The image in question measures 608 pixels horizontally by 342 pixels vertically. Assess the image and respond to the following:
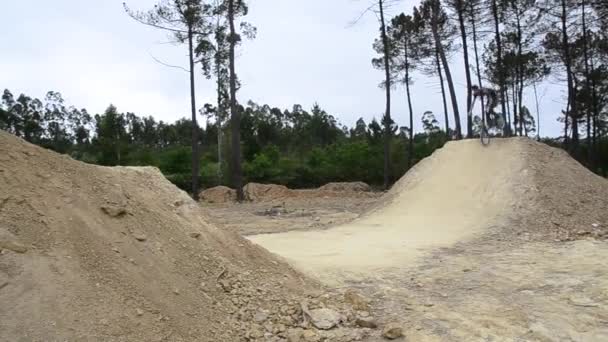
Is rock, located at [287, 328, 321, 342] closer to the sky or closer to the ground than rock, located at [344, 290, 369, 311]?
closer to the ground

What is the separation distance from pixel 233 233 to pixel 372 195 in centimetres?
1585

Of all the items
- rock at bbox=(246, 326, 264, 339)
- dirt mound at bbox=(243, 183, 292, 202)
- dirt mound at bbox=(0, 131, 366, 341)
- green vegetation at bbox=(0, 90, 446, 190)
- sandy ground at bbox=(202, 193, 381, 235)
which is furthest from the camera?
green vegetation at bbox=(0, 90, 446, 190)

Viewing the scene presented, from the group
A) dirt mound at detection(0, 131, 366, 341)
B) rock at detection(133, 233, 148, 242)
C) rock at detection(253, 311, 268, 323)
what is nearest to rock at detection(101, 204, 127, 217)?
dirt mound at detection(0, 131, 366, 341)

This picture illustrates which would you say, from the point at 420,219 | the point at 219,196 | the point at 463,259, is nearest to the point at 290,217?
the point at 420,219

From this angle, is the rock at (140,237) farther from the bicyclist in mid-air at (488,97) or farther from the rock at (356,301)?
the bicyclist in mid-air at (488,97)

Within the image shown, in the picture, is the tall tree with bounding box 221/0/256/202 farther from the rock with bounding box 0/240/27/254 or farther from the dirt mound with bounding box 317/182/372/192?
the rock with bounding box 0/240/27/254

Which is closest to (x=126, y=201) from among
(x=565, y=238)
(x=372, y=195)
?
(x=565, y=238)

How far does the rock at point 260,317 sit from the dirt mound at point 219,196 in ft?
54.4

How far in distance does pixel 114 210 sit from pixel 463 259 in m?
4.88

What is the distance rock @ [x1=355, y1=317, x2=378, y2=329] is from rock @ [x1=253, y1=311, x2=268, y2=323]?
88cm

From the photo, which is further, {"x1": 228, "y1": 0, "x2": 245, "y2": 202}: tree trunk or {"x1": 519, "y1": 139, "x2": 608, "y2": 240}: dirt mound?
{"x1": 228, "y1": 0, "x2": 245, "y2": 202}: tree trunk

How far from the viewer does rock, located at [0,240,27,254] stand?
392cm

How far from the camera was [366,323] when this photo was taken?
471cm

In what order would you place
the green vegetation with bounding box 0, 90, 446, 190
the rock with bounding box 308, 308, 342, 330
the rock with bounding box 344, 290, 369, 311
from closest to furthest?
the rock with bounding box 308, 308, 342, 330
the rock with bounding box 344, 290, 369, 311
the green vegetation with bounding box 0, 90, 446, 190
